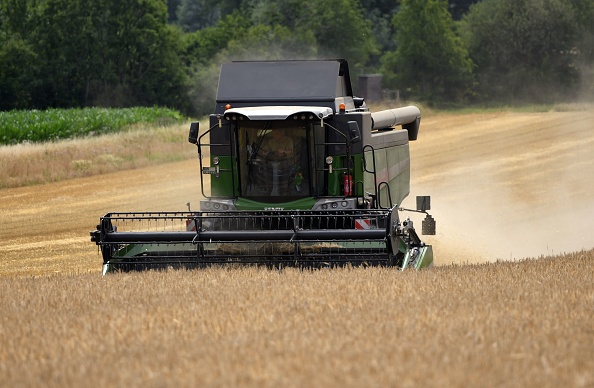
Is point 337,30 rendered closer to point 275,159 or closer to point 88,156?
point 88,156

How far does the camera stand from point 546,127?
101 ft

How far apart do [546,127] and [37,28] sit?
31.0 meters

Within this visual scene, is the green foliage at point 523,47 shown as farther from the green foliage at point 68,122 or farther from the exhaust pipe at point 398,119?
the exhaust pipe at point 398,119

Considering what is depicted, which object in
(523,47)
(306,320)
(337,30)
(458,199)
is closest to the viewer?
(306,320)

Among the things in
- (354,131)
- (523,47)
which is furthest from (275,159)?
(523,47)

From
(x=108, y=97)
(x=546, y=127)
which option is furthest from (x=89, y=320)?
(x=108, y=97)

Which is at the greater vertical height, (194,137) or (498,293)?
(194,137)

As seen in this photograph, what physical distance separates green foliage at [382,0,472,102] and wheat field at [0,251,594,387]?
37514 mm

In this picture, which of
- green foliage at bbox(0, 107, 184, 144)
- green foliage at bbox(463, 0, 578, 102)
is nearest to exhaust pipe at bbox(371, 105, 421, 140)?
green foliage at bbox(0, 107, 184, 144)

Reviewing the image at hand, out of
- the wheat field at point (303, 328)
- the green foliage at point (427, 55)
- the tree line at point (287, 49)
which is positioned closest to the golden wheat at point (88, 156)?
the wheat field at point (303, 328)

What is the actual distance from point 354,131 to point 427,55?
37.2 meters

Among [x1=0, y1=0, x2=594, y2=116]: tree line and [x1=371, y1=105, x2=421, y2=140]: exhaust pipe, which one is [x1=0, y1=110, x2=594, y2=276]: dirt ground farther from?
[x1=0, y1=0, x2=594, y2=116]: tree line

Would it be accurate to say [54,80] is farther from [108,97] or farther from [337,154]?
[337,154]

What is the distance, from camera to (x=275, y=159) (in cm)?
1194
